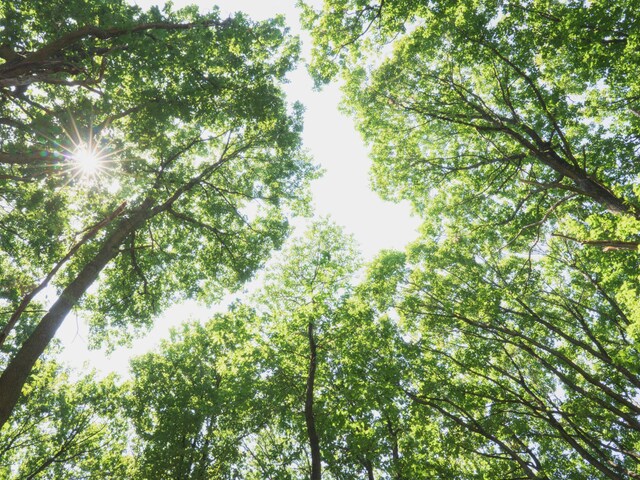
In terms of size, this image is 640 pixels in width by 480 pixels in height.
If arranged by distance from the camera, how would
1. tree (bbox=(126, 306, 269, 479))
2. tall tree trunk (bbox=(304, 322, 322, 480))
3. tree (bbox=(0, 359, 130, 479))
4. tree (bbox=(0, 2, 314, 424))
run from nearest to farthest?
tree (bbox=(0, 2, 314, 424))
tall tree trunk (bbox=(304, 322, 322, 480))
tree (bbox=(126, 306, 269, 479))
tree (bbox=(0, 359, 130, 479))

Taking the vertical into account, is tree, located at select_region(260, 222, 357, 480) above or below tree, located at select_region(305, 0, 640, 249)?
below

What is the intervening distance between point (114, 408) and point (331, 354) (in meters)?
13.1

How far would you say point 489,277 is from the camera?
45.0ft

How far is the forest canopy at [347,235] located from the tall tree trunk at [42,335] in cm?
5

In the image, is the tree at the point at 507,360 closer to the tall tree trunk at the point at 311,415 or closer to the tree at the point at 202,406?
the tall tree trunk at the point at 311,415

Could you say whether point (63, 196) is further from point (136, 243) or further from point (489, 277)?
point (489, 277)

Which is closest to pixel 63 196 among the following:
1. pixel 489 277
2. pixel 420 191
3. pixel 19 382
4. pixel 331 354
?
pixel 19 382

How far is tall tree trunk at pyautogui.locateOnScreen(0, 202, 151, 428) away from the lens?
609 cm

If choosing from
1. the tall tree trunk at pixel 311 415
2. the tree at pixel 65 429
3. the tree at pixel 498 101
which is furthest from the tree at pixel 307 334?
Result: the tree at pixel 65 429

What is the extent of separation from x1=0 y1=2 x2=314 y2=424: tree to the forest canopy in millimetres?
89

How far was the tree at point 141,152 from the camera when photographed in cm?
784

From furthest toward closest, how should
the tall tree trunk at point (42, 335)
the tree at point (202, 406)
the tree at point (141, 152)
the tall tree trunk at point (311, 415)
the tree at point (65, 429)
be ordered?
the tree at point (65, 429)
the tree at point (202, 406)
the tall tree trunk at point (311, 415)
the tree at point (141, 152)
the tall tree trunk at point (42, 335)

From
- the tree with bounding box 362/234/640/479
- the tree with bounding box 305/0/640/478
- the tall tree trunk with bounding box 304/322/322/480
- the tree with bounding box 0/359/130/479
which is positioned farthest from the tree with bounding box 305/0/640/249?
the tree with bounding box 0/359/130/479

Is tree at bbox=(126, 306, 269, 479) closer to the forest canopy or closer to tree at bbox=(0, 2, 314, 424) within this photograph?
the forest canopy
